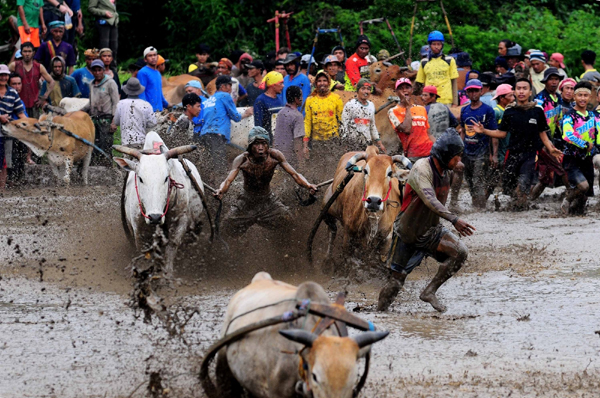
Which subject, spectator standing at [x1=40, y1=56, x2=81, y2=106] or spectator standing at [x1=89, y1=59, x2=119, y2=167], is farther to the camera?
spectator standing at [x1=40, y1=56, x2=81, y2=106]

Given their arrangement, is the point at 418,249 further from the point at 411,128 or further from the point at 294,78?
the point at 294,78

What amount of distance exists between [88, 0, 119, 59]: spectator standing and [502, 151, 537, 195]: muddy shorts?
8.38m

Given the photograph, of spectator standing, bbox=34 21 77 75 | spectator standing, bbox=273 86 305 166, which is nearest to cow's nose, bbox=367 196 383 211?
spectator standing, bbox=273 86 305 166

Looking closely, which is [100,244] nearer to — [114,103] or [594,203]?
[114,103]

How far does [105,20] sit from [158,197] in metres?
9.68

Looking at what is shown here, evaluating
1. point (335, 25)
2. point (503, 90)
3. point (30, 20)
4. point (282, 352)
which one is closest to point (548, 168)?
point (503, 90)

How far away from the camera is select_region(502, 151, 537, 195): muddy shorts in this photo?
50.5ft

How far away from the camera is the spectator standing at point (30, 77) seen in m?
17.3

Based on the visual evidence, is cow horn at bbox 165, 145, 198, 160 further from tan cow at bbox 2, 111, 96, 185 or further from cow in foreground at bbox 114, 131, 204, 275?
tan cow at bbox 2, 111, 96, 185

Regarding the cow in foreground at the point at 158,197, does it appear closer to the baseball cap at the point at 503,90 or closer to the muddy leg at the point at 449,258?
the muddy leg at the point at 449,258

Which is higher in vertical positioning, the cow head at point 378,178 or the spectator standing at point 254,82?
the cow head at point 378,178

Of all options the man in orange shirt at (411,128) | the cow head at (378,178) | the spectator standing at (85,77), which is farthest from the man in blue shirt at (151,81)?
the cow head at (378,178)

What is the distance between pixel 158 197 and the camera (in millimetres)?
10719

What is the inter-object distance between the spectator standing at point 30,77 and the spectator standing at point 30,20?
26.2 inches
